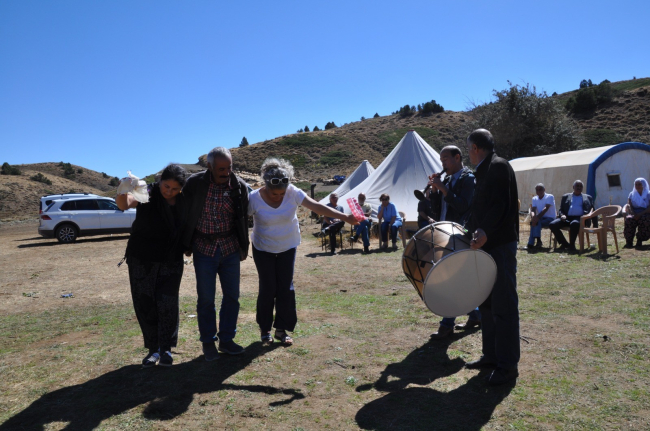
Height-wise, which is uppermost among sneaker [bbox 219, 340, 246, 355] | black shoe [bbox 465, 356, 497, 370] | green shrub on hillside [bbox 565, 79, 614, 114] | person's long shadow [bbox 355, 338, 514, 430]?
green shrub on hillside [bbox 565, 79, 614, 114]

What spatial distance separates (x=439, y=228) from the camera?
413 centimetres

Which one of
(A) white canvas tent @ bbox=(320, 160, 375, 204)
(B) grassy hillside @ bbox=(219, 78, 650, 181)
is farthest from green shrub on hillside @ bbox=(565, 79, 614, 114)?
(A) white canvas tent @ bbox=(320, 160, 375, 204)

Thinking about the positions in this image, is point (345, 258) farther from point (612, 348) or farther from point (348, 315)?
point (612, 348)

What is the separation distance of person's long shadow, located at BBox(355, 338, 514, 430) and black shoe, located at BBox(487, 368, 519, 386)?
0.15 ft

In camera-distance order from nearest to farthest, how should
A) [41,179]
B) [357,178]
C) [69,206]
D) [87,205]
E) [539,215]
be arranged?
[539,215] → [69,206] → [87,205] → [357,178] → [41,179]

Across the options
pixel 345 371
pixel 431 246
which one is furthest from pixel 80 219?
pixel 431 246

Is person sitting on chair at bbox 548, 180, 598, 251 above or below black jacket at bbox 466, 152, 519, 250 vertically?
below

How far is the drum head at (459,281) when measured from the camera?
3.78 metres

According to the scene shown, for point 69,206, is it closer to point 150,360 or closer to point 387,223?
point 387,223

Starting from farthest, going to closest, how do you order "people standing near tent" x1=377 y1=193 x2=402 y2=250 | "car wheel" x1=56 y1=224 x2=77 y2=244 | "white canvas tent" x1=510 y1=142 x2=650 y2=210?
"car wheel" x1=56 y1=224 x2=77 y2=244 < "white canvas tent" x1=510 y1=142 x2=650 y2=210 < "people standing near tent" x1=377 y1=193 x2=402 y2=250

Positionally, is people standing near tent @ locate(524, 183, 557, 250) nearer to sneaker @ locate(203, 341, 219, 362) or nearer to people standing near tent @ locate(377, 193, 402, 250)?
people standing near tent @ locate(377, 193, 402, 250)

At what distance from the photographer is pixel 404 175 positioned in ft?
62.6

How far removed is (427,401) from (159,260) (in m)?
2.52

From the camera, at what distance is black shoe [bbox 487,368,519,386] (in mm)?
3881
